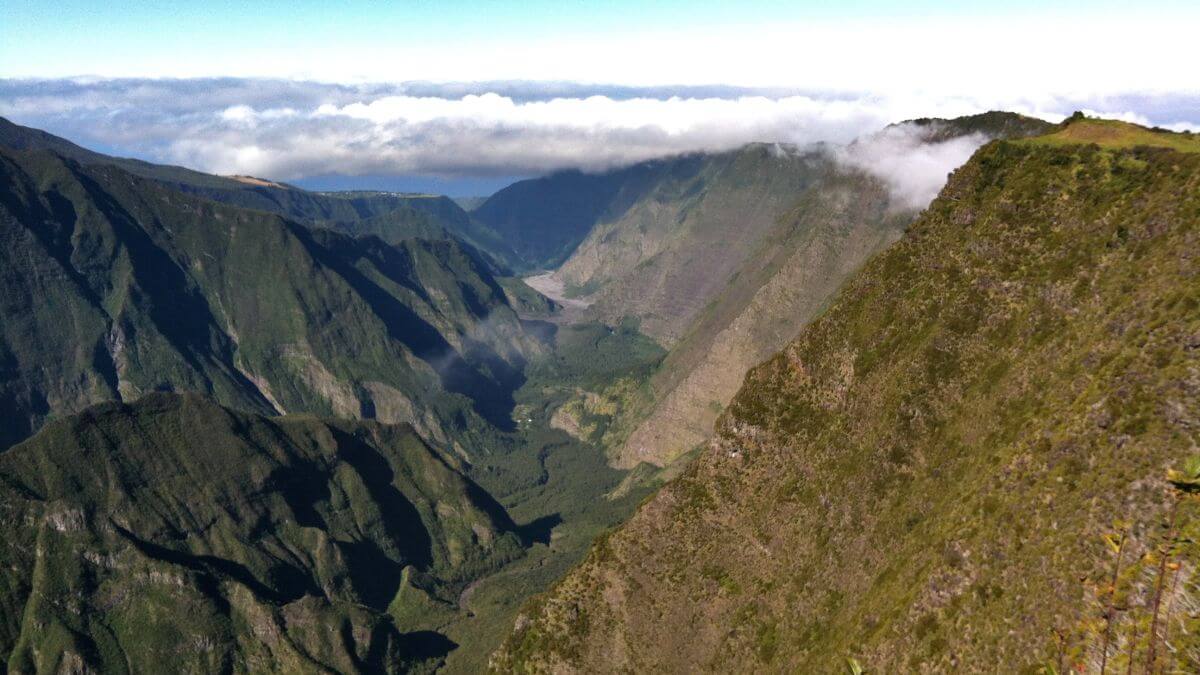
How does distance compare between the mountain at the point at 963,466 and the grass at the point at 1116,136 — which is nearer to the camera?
the mountain at the point at 963,466

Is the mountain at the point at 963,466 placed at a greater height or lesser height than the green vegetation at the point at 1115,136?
lesser

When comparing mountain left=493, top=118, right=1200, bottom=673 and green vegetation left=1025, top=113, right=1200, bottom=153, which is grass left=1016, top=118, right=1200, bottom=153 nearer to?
green vegetation left=1025, top=113, right=1200, bottom=153

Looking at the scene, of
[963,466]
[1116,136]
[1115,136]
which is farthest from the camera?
[1115,136]

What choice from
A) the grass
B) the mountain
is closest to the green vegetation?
the grass

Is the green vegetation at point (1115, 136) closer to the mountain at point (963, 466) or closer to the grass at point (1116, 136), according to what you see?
the grass at point (1116, 136)

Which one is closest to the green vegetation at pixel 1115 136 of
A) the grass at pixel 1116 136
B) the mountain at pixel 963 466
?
the grass at pixel 1116 136

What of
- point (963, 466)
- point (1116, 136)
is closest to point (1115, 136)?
point (1116, 136)

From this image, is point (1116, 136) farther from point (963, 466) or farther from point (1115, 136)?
point (963, 466)

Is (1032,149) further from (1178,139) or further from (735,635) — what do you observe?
(735,635)
